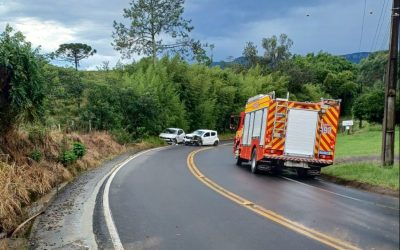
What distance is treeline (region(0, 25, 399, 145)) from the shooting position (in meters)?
2.81

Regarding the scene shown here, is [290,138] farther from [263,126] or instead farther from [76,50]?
[76,50]

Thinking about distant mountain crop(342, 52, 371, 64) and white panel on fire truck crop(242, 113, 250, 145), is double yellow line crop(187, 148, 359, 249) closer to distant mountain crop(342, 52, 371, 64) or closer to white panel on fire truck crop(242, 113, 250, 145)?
distant mountain crop(342, 52, 371, 64)

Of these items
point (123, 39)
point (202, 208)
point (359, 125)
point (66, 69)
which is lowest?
point (202, 208)

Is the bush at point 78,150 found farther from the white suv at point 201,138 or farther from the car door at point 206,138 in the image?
the car door at point 206,138

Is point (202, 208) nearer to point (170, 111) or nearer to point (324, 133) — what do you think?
point (324, 133)

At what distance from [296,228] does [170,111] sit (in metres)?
43.8

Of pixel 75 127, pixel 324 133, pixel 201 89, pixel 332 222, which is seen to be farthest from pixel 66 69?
pixel 332 222

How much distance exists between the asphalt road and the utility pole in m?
0.22

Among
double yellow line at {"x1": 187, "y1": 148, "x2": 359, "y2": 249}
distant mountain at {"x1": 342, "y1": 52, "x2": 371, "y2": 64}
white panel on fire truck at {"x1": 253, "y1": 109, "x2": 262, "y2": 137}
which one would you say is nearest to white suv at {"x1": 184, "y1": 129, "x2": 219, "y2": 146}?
white panel on fire truck at {"x1": 253, "y1": 109, "x2": 262, "y2": 137}

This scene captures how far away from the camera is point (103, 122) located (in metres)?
38.4

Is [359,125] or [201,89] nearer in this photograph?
[359,125]

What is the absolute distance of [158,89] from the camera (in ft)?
166

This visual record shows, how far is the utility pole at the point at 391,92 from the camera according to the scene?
184 centimetres

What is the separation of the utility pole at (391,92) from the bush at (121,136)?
36.1 meters
